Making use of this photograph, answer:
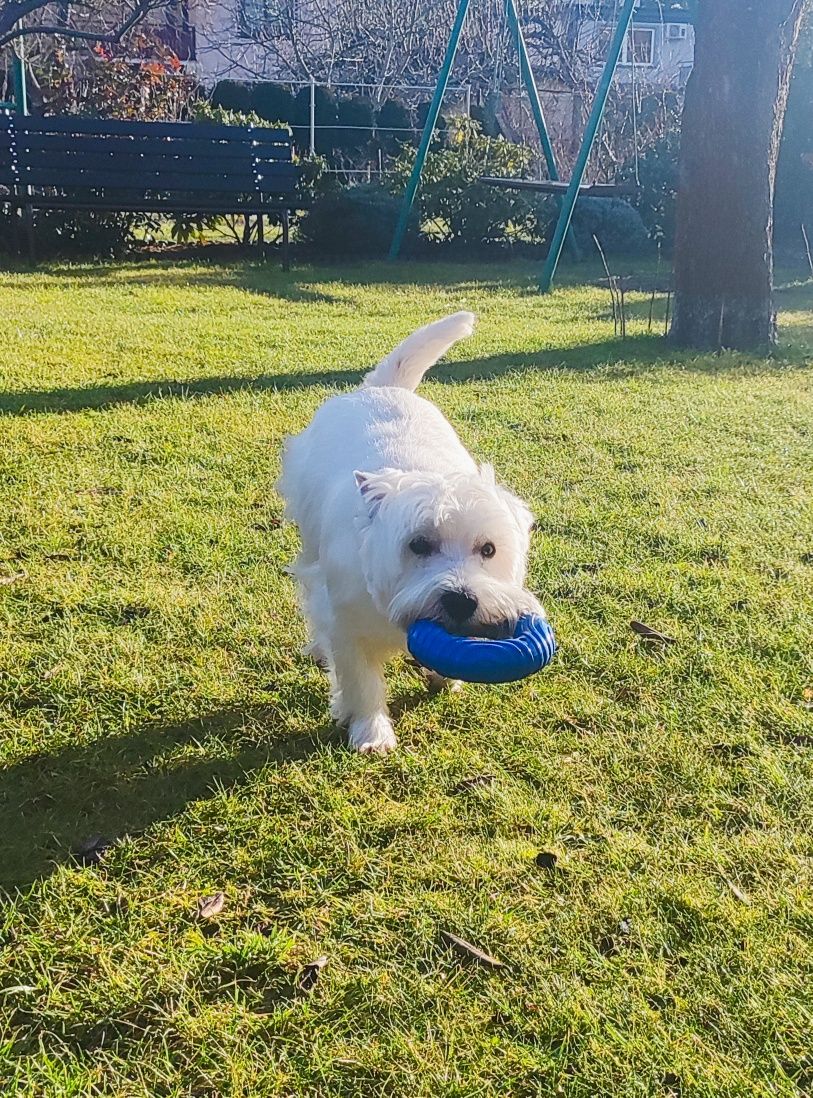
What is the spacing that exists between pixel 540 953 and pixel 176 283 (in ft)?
39.4

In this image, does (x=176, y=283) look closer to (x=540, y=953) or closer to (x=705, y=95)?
(x=705, y=95)

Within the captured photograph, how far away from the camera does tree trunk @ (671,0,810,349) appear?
9.70 m

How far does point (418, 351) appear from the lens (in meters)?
4.67

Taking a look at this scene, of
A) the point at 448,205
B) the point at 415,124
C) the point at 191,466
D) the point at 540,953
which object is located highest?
the point at 415,124

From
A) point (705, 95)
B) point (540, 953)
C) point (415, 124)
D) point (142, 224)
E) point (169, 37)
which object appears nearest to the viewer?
point (540, 953)

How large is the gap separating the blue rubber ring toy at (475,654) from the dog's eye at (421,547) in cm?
21

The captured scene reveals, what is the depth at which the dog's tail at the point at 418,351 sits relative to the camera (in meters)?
4.62

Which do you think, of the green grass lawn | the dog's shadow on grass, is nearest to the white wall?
the green grass lawn

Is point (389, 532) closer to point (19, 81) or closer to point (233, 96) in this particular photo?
point (19, 81)

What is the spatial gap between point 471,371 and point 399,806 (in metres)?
6.36

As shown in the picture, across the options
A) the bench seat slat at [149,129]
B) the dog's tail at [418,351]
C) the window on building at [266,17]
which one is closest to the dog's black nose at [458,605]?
the dog's tail at [418,351]

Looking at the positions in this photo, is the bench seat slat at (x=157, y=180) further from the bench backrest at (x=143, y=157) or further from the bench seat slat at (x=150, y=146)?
the bench seat slat at (x=150, y=146)

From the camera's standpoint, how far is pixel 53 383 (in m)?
7.99

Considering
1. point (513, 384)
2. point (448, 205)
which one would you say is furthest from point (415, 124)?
point (513, 384)
